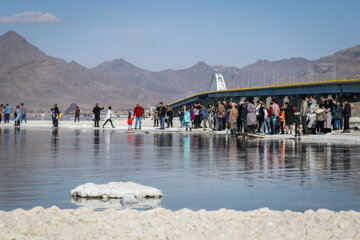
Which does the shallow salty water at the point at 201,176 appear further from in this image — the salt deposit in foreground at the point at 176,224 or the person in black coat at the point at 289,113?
the person in black coat at the point at 289,113

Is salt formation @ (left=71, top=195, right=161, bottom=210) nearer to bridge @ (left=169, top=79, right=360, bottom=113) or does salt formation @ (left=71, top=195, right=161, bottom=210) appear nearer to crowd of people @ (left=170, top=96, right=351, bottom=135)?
crowd of people @ (left=170, top=96, right=351, bottom=135)

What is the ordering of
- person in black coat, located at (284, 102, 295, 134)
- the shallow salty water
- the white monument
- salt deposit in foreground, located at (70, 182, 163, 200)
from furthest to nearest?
the white monument, person in black coat, located at (284, 102, 295, 134), salt deposit in foreground, located at (70, 182, 163, 200), the shallow salty water

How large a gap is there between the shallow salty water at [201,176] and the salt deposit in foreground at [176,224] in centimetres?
97

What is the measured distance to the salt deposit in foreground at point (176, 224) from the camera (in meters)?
5.65

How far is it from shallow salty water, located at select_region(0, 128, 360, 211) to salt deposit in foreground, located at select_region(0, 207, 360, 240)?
0.97m

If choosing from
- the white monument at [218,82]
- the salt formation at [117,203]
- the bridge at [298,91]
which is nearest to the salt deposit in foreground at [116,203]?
the salt formation at [117,203]

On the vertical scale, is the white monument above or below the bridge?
above

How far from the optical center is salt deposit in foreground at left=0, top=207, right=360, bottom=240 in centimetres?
565

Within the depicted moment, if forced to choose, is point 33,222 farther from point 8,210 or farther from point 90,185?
point 90,185

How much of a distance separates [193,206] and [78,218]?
6.29 feet

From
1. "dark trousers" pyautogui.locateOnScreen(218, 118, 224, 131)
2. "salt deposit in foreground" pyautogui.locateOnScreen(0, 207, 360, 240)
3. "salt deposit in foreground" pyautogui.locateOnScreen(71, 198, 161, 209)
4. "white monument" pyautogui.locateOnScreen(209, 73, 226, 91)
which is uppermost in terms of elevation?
"white monument" pyautogui.locateOnScreen(209, 73, 226, 91)

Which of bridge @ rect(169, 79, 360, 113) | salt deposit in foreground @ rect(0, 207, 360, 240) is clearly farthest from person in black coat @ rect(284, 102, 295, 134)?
bridge @ rect(169, 79, 360, 113)

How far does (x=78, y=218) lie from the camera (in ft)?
21.1

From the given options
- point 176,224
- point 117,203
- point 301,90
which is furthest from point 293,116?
point 301,90
